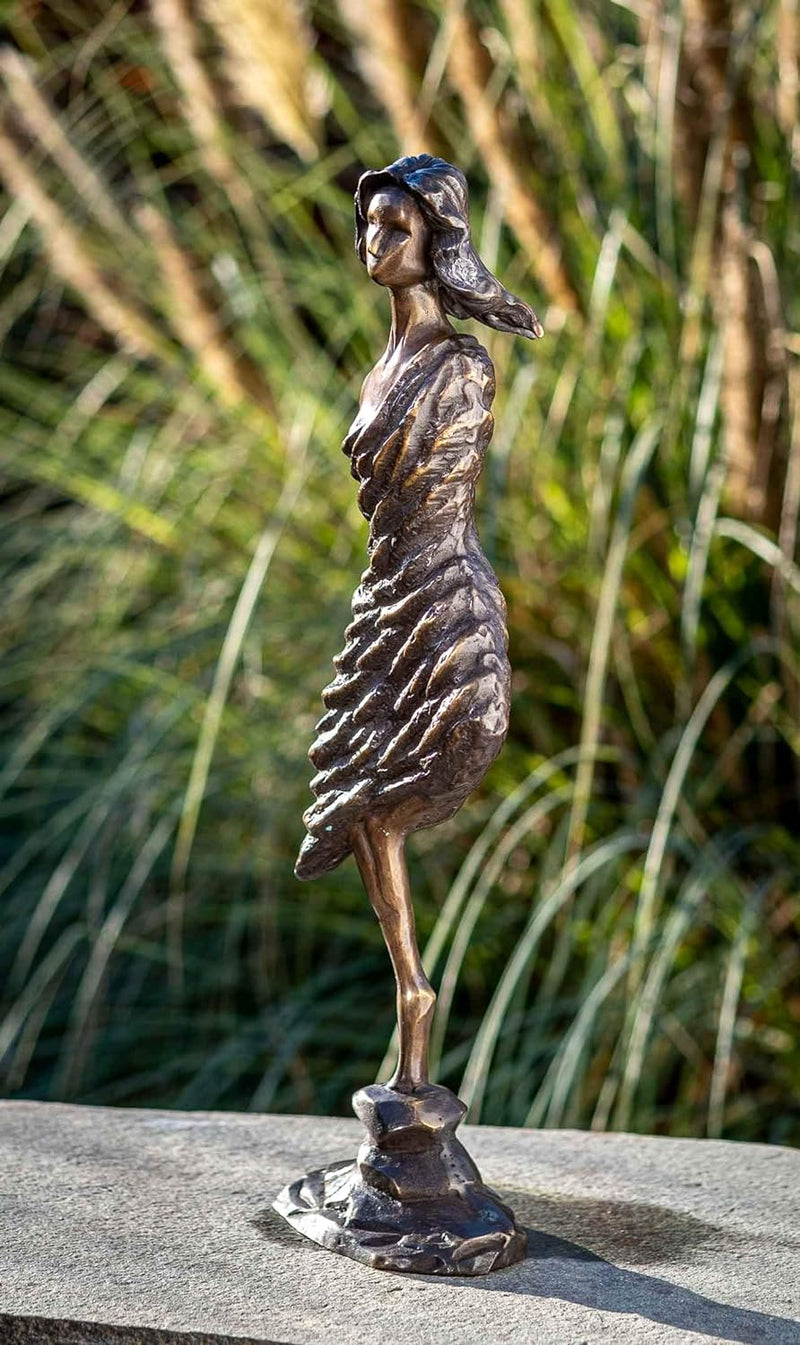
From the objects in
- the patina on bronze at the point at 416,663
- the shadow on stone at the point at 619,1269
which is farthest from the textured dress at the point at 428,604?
the shadow on stone at the point at 619,1269

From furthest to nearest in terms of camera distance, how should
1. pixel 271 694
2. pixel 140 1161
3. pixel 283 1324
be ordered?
pixel 271 694, pixel 140 1161, pixel 283 1324

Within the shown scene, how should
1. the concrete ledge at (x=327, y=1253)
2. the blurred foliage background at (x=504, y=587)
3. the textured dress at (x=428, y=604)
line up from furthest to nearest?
the blurred foliage background at (x=504, y=587)
the textured dress at (x=428, y=604)
the concrete ledge at (x=327, y=1253)

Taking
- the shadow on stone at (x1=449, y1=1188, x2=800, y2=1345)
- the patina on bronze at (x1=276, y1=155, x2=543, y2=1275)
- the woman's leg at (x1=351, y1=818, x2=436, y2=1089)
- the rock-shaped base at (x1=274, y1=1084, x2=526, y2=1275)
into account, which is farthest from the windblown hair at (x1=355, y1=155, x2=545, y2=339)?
the shadow on stone at (x1=449, y1=1188, x2=800, y2=1345)

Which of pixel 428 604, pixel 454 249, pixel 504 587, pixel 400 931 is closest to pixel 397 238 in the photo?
pixel 454 249

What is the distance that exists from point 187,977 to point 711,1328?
1775 millimetres

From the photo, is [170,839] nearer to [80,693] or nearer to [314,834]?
[80,693]

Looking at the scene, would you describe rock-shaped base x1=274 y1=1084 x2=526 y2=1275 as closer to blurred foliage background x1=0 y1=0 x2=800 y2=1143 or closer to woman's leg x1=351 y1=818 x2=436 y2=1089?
woman's leg x1=351 y1=818 x2=436 y2=1089

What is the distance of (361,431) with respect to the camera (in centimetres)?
144

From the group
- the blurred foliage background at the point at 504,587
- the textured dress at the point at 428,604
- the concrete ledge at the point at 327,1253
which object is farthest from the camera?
the blurred foliage background at the point at 504,587

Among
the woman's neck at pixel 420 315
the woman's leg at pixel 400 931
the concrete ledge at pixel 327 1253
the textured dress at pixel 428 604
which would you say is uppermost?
the woman's neck at pixel 420 315

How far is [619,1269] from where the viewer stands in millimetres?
1440

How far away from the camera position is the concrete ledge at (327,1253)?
1.30 meters

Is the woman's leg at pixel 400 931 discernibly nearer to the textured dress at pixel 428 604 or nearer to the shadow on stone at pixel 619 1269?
the textured dress at pixel 428 604

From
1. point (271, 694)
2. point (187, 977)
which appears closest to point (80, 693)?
point (271, 694)
